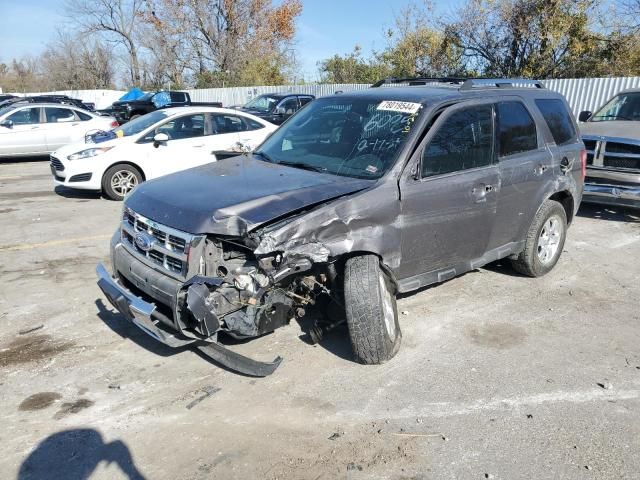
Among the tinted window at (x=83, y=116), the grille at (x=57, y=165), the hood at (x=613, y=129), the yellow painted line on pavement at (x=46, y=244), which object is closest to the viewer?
the yellow painted line on pavement at (x=46, y=244)

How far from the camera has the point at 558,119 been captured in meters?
5.77

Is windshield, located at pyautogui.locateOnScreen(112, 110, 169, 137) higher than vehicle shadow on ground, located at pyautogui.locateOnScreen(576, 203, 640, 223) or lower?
higher

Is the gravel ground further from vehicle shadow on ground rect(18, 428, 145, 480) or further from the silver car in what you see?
the silver car

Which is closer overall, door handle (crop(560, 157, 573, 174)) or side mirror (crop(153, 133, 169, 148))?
door handle (crop(560, 157, 573, 174))

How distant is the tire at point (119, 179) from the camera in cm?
948

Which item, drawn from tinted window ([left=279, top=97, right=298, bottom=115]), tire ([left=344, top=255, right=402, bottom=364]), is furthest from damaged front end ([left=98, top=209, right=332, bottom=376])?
tinted window ([left=279, top=97, right=298, bottom=115])

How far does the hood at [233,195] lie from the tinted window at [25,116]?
1262 centimetres

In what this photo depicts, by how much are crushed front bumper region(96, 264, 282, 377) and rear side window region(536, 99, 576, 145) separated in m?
3.87

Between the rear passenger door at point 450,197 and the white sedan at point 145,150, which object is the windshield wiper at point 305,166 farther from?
the white sedan at point 145,150

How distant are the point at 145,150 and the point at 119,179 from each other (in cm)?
70

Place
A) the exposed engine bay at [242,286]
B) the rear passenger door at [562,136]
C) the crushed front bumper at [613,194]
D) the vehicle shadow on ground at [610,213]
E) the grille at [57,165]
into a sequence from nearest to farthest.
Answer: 1. the exposed engine bay at [242,286]
2. the rear passenger door at [562,136]
3. the crushed front bumper at [613,194]
4. the vehicle shadow on ground at [610,213]
5. the grille at [57,165]

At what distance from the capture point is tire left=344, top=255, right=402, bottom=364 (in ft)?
12.0

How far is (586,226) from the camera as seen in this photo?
815 centimetres

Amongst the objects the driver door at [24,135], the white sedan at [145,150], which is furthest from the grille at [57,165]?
the driver door at [24,135]
